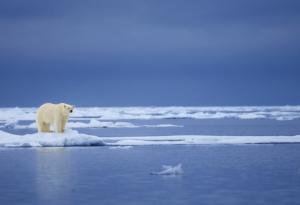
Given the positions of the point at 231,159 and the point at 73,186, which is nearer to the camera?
the point at 73,186

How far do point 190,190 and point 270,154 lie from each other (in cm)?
601

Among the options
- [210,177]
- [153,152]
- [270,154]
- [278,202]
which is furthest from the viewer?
[153,152]

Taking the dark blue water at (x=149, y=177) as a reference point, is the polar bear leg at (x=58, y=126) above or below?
above

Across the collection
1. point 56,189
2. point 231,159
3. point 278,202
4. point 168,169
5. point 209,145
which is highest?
point 209,145

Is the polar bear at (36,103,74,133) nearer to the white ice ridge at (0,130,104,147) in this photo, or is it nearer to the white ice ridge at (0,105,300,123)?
the white ice ridge at (0,130,104,147)

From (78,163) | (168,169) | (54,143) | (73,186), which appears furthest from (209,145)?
(73,186)

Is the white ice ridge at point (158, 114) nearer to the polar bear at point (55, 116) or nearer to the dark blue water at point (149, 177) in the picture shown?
the polar bear at point (55, 116)

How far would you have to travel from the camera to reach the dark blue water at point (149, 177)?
9.49 meters

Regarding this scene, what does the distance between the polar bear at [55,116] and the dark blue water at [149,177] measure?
10.6 feet

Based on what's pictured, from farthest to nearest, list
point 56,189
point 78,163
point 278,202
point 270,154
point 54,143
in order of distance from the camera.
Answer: point 54,143 < point 270,154 < point 78,163 < point 56,189 < point 278,202

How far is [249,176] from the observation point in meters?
11.7

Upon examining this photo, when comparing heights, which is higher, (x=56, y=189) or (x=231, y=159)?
(x=231, y=159)

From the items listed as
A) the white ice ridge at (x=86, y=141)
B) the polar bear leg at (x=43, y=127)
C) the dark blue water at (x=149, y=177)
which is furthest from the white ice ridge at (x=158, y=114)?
the dark blue water at (x=149, y=177)

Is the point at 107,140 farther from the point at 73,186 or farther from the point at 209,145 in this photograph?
the point at 73,186
